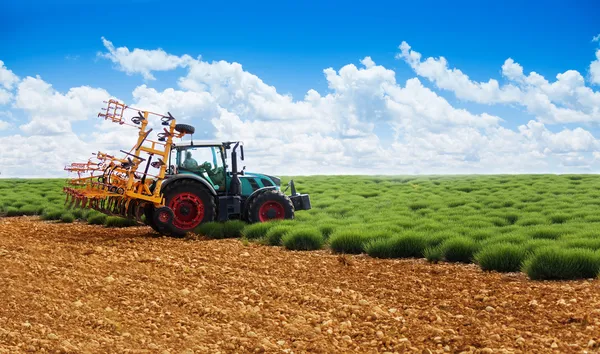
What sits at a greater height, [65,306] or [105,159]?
[105,159]

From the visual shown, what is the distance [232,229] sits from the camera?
44.1ft

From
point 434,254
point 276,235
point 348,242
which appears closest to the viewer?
point 434,254

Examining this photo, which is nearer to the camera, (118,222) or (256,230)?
(256,230)

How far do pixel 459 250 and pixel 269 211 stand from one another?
5.63 m

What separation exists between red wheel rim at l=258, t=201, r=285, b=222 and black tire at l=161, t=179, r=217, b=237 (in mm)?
1215

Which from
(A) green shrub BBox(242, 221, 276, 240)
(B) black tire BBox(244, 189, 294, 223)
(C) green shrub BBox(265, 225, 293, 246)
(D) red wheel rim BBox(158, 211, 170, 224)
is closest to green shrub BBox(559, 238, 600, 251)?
(C) green shrub BBox(265, 225, 293, 246)

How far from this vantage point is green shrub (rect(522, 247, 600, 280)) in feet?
27.1

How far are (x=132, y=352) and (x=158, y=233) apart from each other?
9325mm

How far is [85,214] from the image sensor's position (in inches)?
755

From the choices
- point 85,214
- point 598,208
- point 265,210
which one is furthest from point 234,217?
point 598,208

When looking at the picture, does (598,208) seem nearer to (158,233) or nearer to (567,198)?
(567,198)

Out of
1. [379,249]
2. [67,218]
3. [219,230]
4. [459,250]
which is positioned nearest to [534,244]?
[459,250]

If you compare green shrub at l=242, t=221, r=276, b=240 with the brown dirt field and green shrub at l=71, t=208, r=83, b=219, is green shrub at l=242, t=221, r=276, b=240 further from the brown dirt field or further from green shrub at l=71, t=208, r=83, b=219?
green shrub at l=71, t=208, r=83, b=219

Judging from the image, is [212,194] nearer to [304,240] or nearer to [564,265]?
[304,240]
